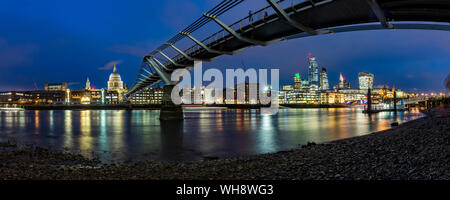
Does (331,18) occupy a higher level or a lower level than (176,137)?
higher

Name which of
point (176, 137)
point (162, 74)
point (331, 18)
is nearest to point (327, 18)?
point (331, 18)

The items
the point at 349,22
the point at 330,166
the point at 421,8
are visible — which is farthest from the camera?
the point at 349,22

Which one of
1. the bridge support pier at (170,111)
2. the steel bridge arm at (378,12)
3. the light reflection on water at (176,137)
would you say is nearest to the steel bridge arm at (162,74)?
the bridge support pier at (170,111)

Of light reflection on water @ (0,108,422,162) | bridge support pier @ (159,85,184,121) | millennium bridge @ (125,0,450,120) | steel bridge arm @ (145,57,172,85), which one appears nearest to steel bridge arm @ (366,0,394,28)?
millennium bridge @ (125,0,450,120)

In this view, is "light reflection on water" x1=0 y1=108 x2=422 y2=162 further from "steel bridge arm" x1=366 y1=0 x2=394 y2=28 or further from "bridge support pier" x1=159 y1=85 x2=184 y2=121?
"steel bridge arm" x1=366 y1=0 x2=394 y2=28

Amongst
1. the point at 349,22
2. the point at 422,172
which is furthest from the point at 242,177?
the point at 349,22

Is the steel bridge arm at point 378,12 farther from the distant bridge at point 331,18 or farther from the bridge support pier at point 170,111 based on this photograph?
the bridge support pier at point 170,111

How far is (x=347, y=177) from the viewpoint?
27.5 feet

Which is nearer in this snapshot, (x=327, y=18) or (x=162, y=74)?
(x=327, y=18)

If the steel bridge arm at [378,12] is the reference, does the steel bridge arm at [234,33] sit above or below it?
above

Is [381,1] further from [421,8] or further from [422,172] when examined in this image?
[422,172]

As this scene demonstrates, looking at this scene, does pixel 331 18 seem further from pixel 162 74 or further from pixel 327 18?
pixel 162 74
